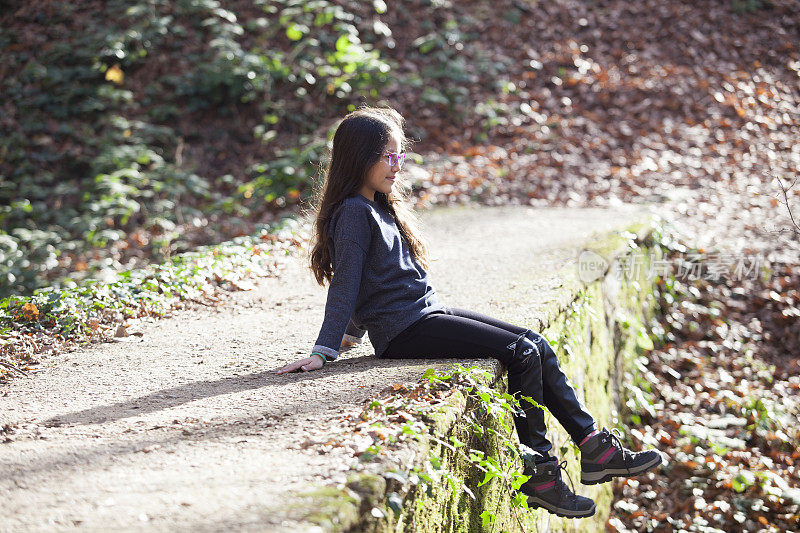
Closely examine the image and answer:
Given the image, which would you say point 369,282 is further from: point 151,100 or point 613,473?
point 151,100

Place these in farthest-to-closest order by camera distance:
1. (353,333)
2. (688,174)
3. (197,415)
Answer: (688,174), (353,333), (197,415)

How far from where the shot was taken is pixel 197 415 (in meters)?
2.73

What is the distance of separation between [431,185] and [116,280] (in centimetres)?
470

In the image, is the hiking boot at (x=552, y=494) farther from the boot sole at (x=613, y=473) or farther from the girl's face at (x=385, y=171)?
the girl's face at (x=385, y=171)

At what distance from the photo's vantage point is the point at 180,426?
2598 millimetres

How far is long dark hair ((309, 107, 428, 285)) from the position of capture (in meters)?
3.31

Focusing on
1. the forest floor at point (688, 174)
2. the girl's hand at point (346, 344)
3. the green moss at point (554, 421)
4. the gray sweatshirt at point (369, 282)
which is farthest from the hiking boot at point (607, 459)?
the forest floor at point (688, 174)

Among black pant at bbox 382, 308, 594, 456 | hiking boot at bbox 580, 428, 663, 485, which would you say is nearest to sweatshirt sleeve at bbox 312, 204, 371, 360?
black pant at bbox 382, 308, 594, 456

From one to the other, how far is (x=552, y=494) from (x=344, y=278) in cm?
127

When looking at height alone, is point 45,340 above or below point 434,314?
below

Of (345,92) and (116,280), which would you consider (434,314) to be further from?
(345,92)

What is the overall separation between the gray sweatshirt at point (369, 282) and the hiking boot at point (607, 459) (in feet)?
Answer: 3.02

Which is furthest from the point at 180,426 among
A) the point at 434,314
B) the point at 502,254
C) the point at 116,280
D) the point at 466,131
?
the point at 466,131

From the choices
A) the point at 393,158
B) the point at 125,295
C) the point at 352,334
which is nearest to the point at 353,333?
the point at 352,334
